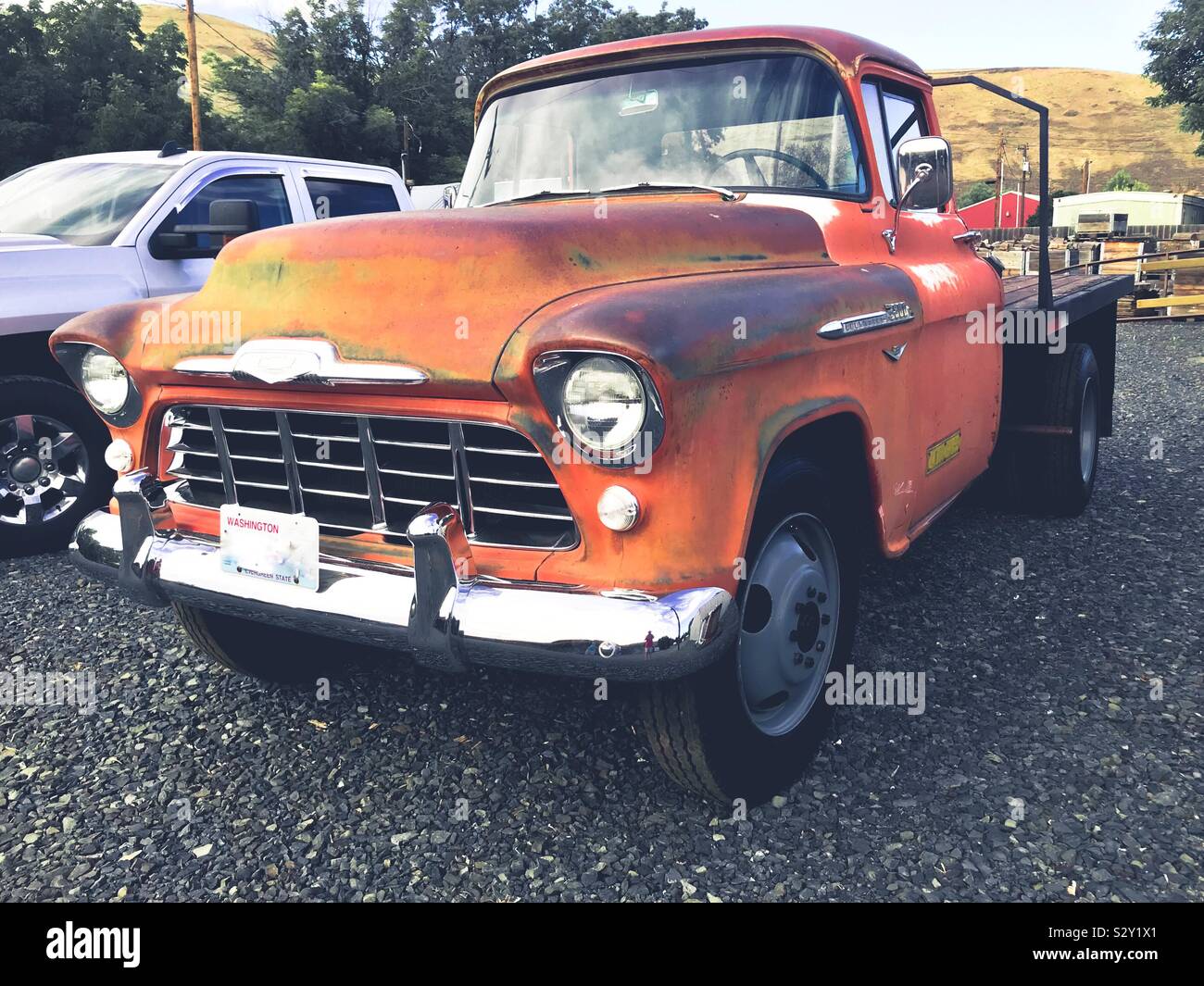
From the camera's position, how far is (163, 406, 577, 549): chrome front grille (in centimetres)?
222

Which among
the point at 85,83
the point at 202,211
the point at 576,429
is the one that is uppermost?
the point at 85,83

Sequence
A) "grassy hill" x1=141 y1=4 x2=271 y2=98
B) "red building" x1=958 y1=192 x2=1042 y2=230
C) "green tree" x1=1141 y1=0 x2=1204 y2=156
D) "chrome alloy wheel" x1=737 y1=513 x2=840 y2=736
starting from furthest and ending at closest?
"grassy hill" x1=141 y1=4 x2=271 y2=98 → "red building" x1=958 y1=192 x2=1042 y2=230 → "green tree" x1=1141 y1=0 x2=1204 y2=156 → "chrome alloy wheel" x1=737 y1=513 x2=840 y2=736

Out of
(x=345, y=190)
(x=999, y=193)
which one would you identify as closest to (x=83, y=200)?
(x=345, y=190)

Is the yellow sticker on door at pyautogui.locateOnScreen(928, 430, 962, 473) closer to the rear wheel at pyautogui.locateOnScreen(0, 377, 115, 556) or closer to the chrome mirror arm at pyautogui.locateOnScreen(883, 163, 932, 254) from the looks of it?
the chrome mirror arm at pyautogui.locateOnScreen(883, 163, 932, 254)

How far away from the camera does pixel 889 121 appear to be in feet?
11.3

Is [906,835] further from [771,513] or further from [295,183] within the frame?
[295,183]

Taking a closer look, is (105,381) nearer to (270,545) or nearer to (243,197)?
(270,545)

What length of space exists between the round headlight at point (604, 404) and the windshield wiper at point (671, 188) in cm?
123

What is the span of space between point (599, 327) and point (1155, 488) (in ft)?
15.7

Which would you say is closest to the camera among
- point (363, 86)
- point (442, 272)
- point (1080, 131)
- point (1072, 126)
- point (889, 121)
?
point (442, 272)

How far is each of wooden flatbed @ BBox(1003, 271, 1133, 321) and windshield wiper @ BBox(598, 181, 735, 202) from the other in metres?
1.86

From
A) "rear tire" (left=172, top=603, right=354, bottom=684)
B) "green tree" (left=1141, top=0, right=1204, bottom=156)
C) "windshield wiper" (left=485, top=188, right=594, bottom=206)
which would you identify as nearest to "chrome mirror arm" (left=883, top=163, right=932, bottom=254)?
"windshield wiper" (left=485, top=188, right=594, bottom=206)

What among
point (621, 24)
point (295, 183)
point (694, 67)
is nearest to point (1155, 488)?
point (694, 67)

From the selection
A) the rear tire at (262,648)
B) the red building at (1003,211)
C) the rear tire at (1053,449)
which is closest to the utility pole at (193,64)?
the rear tire at (1053,449)
